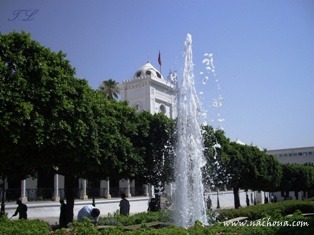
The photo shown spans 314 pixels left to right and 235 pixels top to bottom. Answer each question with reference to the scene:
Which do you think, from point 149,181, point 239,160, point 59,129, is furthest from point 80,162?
point 239,160

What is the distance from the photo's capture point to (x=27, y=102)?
14.1 meters

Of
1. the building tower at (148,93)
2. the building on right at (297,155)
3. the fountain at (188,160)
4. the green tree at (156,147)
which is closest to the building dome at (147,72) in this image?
the building tower at (148,93)

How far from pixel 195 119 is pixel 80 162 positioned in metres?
5.43

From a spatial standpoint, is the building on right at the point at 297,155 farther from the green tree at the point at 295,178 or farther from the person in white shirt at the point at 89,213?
the person in white shirt at the point at 89,213

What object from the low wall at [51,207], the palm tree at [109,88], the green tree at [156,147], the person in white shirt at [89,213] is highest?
the palm tree at [109,88]

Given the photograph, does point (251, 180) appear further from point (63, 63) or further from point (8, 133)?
point (8, 133)

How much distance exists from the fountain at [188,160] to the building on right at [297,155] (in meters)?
72.2

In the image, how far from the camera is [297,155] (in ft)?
282

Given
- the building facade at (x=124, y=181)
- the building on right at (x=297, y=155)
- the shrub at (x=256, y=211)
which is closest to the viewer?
the shrub at (x=256, y=211)

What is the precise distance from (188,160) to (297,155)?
7637cm

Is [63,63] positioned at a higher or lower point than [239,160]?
higher

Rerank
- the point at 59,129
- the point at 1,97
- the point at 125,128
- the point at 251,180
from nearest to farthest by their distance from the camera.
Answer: the point at 1,97 → the point at 59,129 → the point at 125,128 → the point at 251,180

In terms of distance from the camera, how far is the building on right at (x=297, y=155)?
3332 inches

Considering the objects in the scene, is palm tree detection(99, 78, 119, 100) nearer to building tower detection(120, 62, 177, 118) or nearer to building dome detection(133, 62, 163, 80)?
building tower detection(120, 62, 177, 118)
